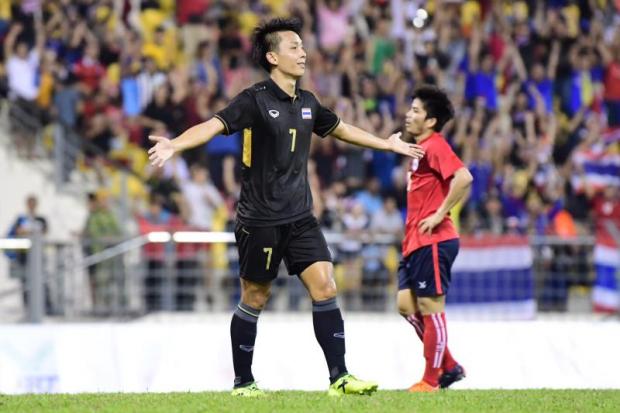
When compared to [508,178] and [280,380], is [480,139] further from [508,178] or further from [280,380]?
[280,380]

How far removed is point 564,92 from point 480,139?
209cm

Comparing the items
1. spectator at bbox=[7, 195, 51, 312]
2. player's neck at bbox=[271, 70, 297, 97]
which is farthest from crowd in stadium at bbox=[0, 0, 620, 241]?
player's neck at bbox=[271, 70, 297, 97]

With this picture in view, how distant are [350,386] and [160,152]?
7.17ft

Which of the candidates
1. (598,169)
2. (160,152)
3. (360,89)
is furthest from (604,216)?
(160,152)

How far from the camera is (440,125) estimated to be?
11.7 metres

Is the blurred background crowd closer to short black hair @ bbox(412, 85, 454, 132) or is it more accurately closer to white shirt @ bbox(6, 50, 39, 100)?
white shirt @ bbox(6, 50, 39, 100)

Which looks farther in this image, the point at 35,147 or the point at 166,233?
the point at 35,147

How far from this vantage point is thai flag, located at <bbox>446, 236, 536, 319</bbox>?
1769cm

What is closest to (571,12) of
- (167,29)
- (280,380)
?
(167,29)

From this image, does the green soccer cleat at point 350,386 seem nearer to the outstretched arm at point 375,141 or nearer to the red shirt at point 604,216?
the outstretched arm at point 375,141

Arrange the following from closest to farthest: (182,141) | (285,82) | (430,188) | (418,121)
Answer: (182,141) → (285,82) → (430,188) → (418,121)

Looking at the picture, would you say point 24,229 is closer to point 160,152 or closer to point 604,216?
point 604,216

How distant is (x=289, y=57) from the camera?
33.2 ft

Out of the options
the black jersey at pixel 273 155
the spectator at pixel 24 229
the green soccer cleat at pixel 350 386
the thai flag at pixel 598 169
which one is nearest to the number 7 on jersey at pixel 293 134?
the black jersey at pixel 273 155
